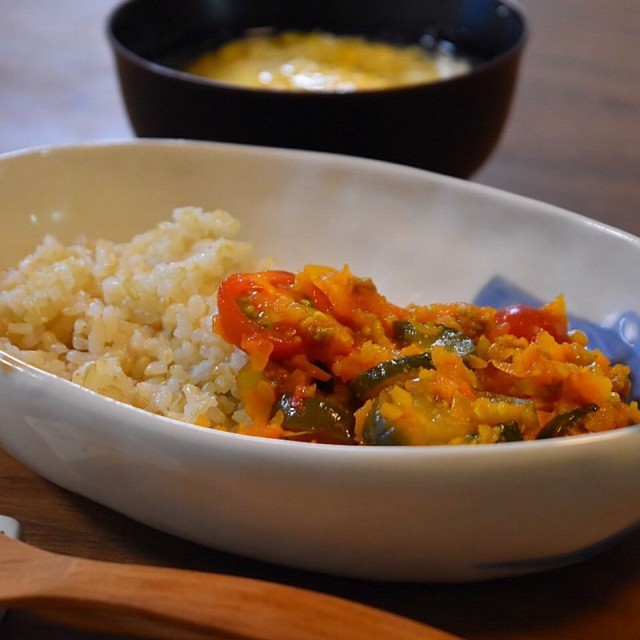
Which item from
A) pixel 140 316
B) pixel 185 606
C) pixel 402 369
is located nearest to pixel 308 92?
A: pixel 140 316

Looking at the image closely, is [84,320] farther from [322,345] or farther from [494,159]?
[494,159]

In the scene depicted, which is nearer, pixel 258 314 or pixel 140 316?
pixel 258 314

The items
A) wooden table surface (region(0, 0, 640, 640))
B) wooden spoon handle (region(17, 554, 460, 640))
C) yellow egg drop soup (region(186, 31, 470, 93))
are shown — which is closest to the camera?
wooden spoon handle (region(17, 554, 460, 640))

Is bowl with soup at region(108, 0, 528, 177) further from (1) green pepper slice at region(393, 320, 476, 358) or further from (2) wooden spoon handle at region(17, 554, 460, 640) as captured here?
(2) wooden spoon handle at region(17, 554, 460, 640)

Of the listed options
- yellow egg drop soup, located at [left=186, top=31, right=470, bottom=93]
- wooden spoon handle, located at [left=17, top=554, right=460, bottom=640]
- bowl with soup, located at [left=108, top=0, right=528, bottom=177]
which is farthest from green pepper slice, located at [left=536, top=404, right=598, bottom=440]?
yellow egg drop soup, located at [left=186, top=31, right=470, bottom=93]

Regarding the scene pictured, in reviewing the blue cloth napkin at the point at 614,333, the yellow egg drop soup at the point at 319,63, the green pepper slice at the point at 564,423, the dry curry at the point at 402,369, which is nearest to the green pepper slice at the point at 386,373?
the dry curry at the point at 402,369

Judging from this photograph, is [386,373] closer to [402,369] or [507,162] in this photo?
[402,369]

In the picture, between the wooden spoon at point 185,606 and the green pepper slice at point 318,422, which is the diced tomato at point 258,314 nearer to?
the green pepper slice at point 318,422
